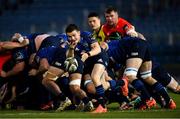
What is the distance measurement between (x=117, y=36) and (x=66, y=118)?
3.83 m

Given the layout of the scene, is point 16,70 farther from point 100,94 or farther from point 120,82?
point 100,94

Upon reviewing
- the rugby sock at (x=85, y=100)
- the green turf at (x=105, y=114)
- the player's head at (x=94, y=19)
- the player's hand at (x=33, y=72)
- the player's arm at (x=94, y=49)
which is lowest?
the green turf at (x=105, y=114)

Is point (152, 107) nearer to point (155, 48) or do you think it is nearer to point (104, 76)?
point (104, 76)

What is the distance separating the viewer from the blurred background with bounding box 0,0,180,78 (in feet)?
91.7

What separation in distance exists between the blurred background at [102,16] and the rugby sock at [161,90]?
10931 mm

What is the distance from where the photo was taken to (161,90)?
601 inches

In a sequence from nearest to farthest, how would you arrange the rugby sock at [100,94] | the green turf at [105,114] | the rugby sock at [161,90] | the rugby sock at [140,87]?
the green turf at [105,114], the rugby sock at [100,94], the rugby sock at [140,87], the rugby sock at [161,90]

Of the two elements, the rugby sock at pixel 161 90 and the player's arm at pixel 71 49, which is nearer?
the player's arm at pixel 71 49

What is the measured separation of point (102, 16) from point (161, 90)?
15.2 m

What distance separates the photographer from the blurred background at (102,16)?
27.9 meters

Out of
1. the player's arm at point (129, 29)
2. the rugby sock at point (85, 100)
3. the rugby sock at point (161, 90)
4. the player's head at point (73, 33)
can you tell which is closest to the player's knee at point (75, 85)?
the rugby sock at point (85, 100)

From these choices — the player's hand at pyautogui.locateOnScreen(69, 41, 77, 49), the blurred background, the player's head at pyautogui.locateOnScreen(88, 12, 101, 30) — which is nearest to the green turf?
the player's hand at pyautogui.locateOnScreen(69, 41, 77, 49)

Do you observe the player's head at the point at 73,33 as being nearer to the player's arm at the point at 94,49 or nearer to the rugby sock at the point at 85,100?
the player's arm at the point at 94,49

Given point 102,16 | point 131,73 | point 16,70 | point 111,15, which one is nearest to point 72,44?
point 131,73
